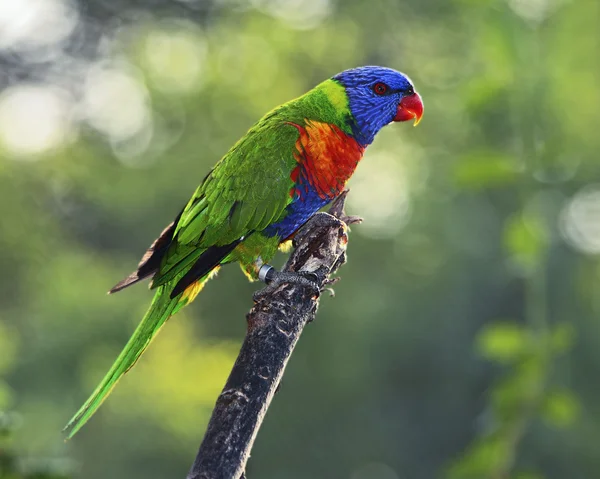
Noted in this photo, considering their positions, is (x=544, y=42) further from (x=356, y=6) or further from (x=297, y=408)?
(x=356, y=6)

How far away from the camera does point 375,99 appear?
3.79 m

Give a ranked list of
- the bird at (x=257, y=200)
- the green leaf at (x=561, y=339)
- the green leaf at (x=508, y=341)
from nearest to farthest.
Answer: the green leaf at (x=561, y=339)
the green leaf at (x=508, y=341)
the bird at (x=257, y=200)

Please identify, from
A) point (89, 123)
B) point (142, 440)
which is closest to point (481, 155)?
point (142, 440)

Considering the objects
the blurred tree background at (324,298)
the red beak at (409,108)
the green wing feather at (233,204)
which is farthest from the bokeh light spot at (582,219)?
the green wing feather at (233,204)

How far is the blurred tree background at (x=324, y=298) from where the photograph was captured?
1082cm

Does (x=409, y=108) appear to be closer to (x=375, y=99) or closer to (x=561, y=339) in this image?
(x=375, y=99)

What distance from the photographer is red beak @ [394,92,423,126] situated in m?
3.90

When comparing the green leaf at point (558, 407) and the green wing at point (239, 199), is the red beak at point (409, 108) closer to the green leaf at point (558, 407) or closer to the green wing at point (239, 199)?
the green wing at point (239, 199)

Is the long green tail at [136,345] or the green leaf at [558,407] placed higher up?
the long green tail at [136,345]

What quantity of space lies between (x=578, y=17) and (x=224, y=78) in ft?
40.9

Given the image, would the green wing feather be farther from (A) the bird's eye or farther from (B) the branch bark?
(A) the bird's eye

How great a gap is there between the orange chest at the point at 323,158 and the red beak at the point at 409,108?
0.51 metres

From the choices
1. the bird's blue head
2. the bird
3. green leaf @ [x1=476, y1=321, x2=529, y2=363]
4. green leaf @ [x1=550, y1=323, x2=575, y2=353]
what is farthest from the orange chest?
green leaf @ [x1=550, y1=323, x2=575, y2=353]

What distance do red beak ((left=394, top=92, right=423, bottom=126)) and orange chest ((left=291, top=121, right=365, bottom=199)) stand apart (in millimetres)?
509
